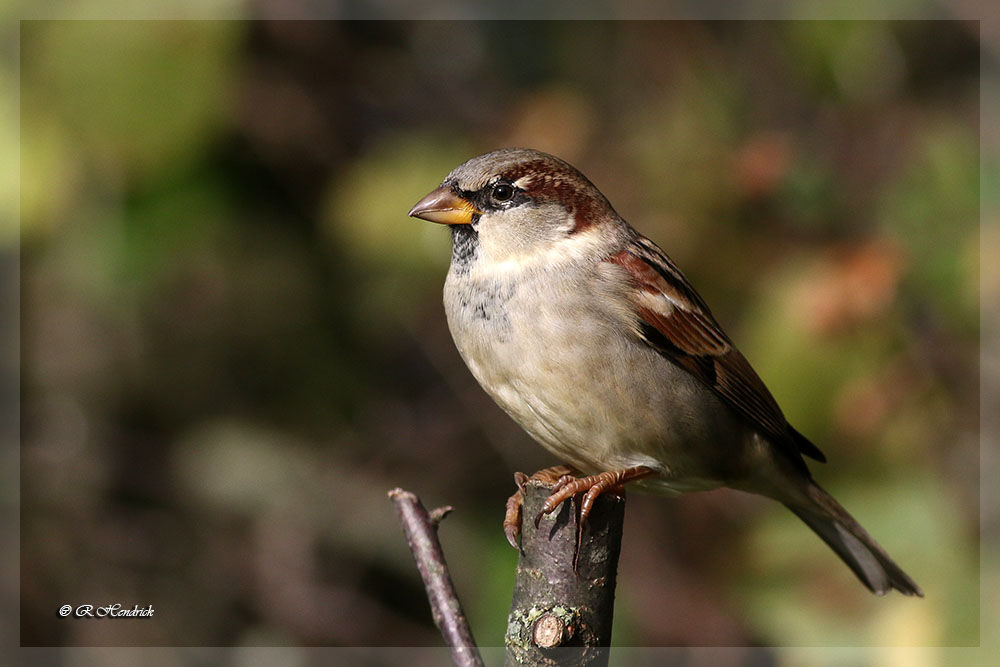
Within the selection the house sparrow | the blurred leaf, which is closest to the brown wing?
the house sparrow

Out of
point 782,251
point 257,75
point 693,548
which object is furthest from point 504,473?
point 257,75

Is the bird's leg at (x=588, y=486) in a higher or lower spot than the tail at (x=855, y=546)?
higher

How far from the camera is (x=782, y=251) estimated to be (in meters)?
3.42

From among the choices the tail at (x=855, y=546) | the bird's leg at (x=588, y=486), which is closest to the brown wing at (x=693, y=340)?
the tail at (x=855, y=546)

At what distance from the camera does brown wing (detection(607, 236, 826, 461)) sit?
2512 millimetres

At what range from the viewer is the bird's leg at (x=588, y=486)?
76.4 inches

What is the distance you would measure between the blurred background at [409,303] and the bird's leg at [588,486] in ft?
2.72

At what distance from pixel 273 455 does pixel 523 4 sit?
1902mm

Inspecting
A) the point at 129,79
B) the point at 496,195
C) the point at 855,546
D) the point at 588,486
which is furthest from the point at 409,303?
the point at 588,486

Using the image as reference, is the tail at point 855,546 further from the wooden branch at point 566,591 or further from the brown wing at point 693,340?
the wooden branch at point 566,591

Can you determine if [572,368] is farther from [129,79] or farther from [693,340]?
[129,79]

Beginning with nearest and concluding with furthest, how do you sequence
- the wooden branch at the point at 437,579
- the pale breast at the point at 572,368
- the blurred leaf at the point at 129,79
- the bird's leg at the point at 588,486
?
the wooden branch at the point at 437,579
the bird's leg at the point at 588,486
the pale breast at the point at 572,368
the blurred leaf at the point at 129,79

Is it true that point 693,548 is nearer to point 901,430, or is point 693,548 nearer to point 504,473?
point 504,473

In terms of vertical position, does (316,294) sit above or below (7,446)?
above
